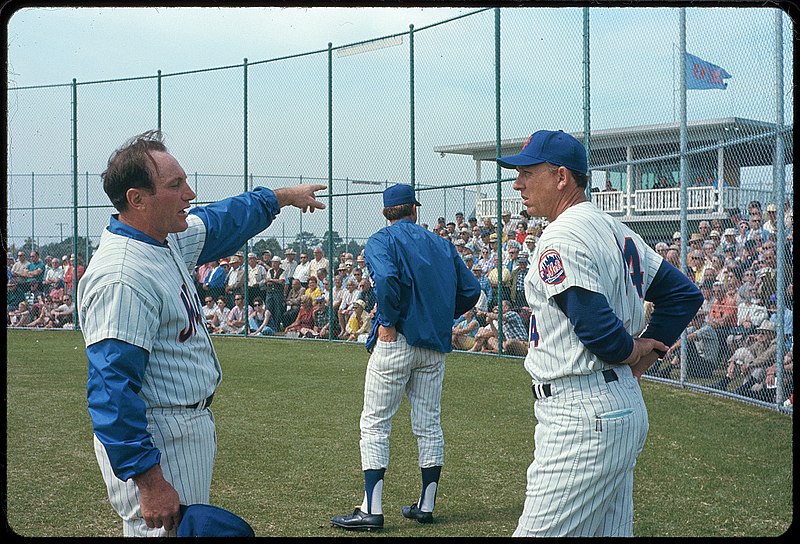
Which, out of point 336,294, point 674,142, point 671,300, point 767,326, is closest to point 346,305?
point 336,294

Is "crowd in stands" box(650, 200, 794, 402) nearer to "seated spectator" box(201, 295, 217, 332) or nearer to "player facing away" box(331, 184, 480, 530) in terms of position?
"player facing away" box(331, 184, 480, 530)

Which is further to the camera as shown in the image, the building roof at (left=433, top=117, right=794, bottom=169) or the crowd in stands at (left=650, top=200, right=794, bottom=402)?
the building roof at (left=433, top=117, right=794, bottom=169)

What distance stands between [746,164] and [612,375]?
7299 millimetres

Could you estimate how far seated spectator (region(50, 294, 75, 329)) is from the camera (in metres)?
19.8

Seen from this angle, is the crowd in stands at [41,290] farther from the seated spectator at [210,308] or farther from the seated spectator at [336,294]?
the seated spectator at [336,294]

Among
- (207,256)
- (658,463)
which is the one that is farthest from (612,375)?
(658,463)

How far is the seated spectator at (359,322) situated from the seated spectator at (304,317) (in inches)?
49.3

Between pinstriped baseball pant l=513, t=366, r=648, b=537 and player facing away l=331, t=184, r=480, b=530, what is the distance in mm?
2141

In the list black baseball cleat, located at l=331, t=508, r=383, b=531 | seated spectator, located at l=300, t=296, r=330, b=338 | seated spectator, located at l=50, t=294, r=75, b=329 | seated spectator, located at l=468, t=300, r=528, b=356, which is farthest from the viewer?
seated spectator, located at l=50, t=294, r=75, b=329

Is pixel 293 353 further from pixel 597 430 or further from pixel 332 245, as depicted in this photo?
pixel 597 430

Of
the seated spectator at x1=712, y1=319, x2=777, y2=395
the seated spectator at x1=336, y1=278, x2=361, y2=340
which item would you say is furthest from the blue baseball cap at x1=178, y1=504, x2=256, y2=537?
the seated spectator at x1=336, y1=278, x2=361, y2=340

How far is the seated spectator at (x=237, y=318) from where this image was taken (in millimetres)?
17766

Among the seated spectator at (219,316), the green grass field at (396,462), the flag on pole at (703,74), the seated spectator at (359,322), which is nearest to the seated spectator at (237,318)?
the seated spectator at (219,316)

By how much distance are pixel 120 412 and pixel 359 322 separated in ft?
43.2
